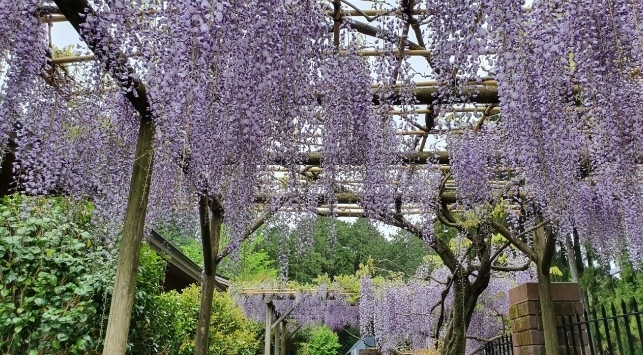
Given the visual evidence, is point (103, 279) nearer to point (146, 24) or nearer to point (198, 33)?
point (146, 24)

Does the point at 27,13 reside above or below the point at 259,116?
above

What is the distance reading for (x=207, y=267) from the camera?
5039 millimetres

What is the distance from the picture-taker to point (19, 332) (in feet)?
10.3

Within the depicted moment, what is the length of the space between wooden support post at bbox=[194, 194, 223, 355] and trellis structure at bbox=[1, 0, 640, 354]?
1 centimetres

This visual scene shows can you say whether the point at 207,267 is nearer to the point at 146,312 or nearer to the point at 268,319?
the point at 146,312

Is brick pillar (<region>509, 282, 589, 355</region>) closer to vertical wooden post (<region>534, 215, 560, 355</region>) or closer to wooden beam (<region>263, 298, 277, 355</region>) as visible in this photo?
vertical wooden post (<region>534, 215, 560, 355</region>)

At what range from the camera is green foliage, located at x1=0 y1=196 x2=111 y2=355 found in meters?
3.12

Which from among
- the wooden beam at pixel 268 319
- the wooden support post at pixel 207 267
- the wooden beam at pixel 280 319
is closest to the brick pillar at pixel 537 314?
the wooden support post at pixel 207 267

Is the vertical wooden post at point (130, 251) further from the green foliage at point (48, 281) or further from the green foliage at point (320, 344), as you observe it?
the green foliage at point (320, 344)

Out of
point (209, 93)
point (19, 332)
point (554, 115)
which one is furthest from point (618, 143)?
point (19, 332)

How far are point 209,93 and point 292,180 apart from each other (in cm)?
147

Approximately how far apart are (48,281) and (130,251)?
616mm

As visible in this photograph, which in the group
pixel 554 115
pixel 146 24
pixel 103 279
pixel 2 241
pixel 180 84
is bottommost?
pixel 103 279

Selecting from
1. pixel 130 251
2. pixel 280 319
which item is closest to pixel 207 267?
pixel 130 251
